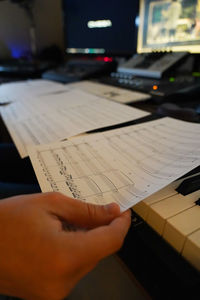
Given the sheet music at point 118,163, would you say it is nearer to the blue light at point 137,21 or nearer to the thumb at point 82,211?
the thumb at point 82,211

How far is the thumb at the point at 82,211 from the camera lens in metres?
0.22

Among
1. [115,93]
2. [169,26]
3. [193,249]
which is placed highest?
[169,26]

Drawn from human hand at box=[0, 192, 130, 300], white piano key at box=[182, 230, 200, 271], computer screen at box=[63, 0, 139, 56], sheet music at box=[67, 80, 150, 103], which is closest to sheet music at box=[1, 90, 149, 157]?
sheet music at box=[67, 80, 150, 103]

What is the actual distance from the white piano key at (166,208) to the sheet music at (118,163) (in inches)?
0.8

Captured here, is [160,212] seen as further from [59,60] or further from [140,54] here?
[59,60]

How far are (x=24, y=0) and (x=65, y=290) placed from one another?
6.27 ft

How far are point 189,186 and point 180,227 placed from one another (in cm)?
7

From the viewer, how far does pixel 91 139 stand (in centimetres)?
39

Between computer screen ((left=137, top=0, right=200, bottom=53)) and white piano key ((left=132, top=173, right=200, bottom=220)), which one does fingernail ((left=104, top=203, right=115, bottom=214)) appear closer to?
white piano key ((left=132, top=173, right=200, bottom=220))

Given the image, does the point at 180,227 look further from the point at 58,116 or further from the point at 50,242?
the point at 58,116

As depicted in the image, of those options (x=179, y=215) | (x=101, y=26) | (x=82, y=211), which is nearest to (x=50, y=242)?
(x=82, y=211)

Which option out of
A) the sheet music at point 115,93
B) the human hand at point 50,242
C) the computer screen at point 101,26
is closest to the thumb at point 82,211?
the human hand at point 50,242

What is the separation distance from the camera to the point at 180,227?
22 centimetres

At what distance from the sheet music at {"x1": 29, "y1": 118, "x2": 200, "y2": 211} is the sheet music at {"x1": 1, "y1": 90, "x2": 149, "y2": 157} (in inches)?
2.7
